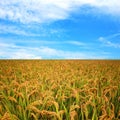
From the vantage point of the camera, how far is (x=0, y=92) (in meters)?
5.21

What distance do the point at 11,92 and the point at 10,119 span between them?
1.86m

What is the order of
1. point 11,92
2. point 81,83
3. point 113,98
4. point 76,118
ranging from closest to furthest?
point 76,118 → point 113,98 → point 11,92 → point 81,83

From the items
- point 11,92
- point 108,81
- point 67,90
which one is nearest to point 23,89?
point 11,92

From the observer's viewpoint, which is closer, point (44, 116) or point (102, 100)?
point (44, 116)

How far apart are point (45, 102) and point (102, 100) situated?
38.4 inches

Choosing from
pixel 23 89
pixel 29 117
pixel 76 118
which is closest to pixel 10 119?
pixel 29 117

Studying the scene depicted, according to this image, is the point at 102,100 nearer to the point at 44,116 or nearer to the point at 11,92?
the point at 44,116

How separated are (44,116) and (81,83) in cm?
260

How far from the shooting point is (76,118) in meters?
3.97

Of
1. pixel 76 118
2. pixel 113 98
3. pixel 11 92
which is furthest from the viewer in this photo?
pixel 11 92

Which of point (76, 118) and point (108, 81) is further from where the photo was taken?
point (108, 81)

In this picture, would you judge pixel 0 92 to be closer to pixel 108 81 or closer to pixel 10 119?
pixel 10 119

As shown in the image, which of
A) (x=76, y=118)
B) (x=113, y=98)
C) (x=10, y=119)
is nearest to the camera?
(x=10, y=119)

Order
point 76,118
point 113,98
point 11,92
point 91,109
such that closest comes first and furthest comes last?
1. point 76,118
2. point 91,109
3. point 113,98
4. point 11,92
